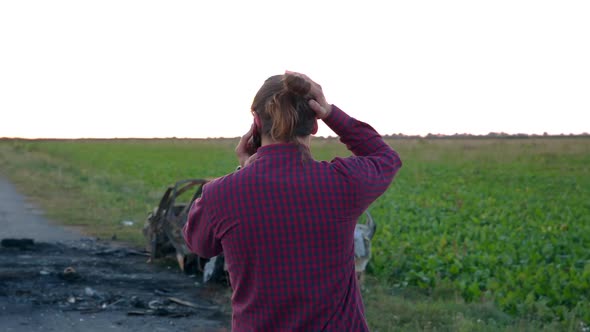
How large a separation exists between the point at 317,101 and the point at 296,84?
119 millimetres

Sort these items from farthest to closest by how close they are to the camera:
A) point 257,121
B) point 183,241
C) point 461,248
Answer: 1. point 461,248
2. point 183,241
3. point 257,121

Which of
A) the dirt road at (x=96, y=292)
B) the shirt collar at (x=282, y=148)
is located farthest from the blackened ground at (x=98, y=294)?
the shirt collar at (x=282, y=148)

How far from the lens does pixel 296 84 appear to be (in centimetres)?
218

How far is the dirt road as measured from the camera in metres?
6.62

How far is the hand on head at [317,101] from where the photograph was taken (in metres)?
2.22

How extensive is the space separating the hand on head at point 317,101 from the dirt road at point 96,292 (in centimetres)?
460

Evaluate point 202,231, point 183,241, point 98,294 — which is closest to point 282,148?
point 202,231

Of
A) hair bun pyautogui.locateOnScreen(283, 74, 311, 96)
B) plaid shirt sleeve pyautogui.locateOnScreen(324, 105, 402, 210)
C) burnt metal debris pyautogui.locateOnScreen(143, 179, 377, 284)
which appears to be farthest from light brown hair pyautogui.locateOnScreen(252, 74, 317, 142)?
burnt metal debris pyautogui.locateOnScreen(143, 179, 377, 284)

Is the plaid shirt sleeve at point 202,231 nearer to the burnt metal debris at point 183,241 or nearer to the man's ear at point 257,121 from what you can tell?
the man's ear at point 257,121

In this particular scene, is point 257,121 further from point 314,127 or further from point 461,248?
point 461,248

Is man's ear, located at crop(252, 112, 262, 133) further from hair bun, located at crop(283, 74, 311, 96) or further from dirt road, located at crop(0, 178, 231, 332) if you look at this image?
dirt road, located at crop(0, 178, 231, 332)

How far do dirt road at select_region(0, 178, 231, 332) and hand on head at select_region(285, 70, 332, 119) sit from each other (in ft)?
15.1

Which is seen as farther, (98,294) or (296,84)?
(98,294)

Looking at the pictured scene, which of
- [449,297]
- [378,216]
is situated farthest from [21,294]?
[378,216]
